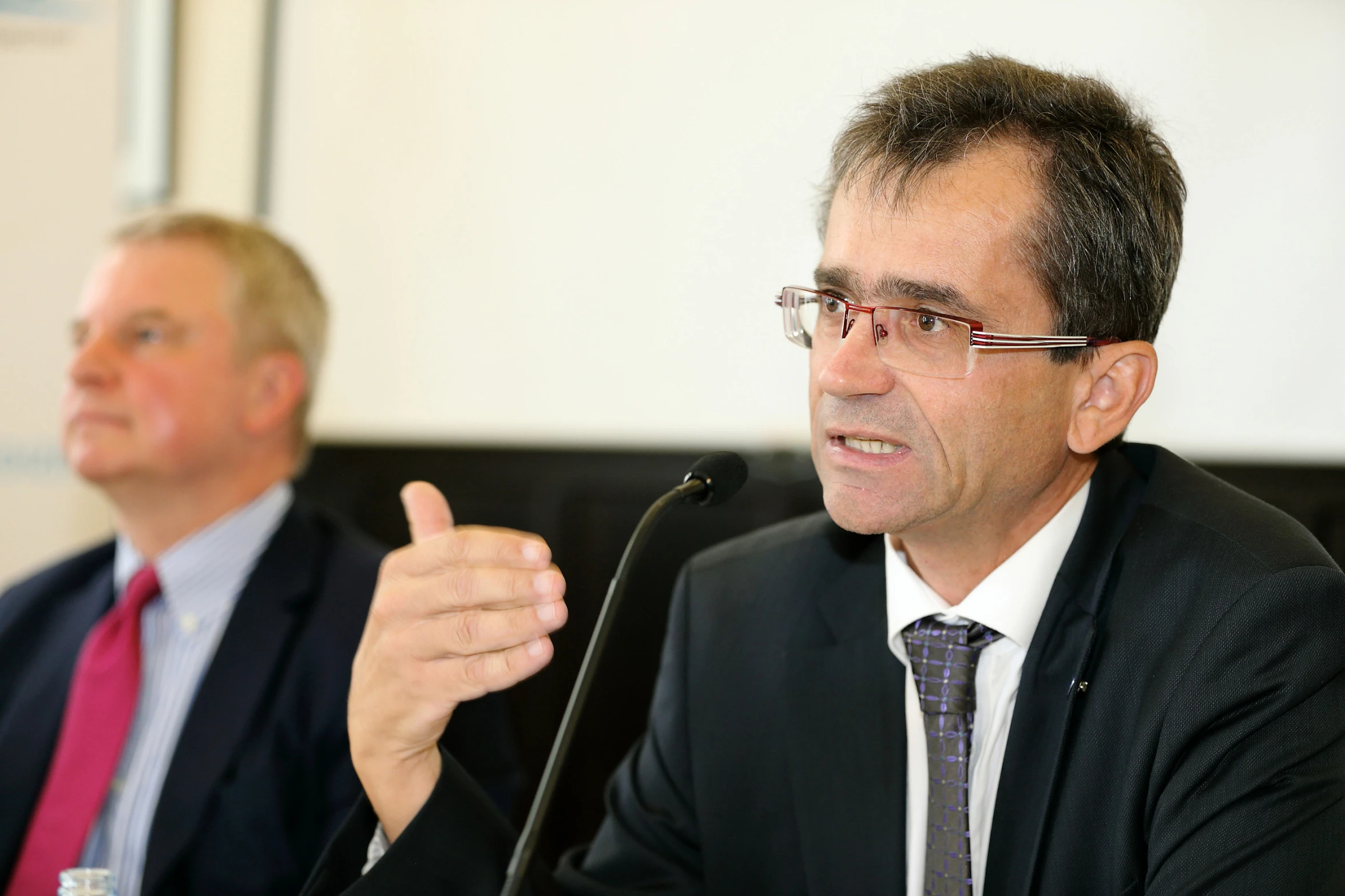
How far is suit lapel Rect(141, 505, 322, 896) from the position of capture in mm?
1821

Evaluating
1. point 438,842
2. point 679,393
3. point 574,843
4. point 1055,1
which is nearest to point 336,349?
point 679,393

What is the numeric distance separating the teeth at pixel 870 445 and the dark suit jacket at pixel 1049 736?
0.84 ft

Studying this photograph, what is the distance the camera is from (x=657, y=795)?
5.28 feet

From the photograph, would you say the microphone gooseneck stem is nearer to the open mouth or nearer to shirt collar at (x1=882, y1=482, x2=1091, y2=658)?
the open mouth

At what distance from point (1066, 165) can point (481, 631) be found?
848mm

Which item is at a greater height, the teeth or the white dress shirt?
the teeth

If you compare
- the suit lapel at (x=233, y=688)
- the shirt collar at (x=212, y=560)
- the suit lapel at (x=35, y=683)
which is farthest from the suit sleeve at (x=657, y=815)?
the suit lapel at (x=35, y=683)

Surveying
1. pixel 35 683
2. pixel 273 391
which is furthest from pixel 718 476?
pixel 35 683

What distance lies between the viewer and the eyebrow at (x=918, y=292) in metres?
1.37

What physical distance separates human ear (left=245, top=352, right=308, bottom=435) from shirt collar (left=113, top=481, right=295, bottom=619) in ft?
0.50

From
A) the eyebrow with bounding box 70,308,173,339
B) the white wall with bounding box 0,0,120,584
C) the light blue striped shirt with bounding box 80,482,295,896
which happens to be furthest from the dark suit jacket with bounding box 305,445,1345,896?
the white wall with bounding box 0,0,120,584

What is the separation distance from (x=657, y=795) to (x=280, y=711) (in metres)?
0.66

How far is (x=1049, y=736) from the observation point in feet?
4.46

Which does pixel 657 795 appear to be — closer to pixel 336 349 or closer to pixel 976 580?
pixel 976 580
